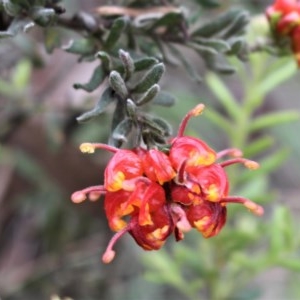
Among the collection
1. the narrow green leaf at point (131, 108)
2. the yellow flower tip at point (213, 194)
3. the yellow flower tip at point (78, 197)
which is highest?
the narrow green leaf at point (131, 108)

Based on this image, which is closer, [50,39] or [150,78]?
[150,78]

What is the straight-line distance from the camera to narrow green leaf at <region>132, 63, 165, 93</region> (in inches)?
33.5

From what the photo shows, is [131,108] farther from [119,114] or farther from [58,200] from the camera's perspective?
[58,200]

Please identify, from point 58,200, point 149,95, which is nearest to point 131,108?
point 149,95

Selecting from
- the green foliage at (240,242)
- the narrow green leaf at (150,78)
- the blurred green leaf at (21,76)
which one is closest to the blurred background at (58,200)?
the blurred green leaf at (21,76)

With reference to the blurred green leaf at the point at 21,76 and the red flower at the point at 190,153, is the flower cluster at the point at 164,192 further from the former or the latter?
the blurred green leaf at the point at 21,76

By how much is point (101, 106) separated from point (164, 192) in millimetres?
134

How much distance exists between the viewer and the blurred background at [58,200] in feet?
5.54

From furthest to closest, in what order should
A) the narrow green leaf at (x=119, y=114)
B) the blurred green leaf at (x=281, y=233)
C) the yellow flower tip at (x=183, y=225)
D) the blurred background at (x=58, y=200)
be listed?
the blurred background at (x=58, y=200) < the blurred green leaf at (x=281, y=233) < the narrow green leaf at (x=119, y=114) < the yellow flower tip at (x=183, y=225)

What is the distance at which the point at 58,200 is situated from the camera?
1.89m

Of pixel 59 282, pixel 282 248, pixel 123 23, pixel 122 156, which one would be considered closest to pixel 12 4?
pixel 123 23

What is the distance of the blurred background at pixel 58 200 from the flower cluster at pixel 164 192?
2.64 ft

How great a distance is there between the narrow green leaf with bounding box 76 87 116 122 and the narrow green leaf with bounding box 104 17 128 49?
101 mm

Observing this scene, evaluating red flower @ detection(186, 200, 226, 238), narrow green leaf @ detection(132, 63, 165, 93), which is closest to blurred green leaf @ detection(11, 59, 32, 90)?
narrow green leaf @ detection(132, 63, 165, 93)
